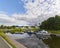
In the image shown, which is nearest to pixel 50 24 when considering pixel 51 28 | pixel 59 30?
pixel 51 28

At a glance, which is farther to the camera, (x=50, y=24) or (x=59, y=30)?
(x=50, y=24)

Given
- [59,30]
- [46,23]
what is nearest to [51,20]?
[46,23]

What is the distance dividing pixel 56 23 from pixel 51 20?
7.28 metres

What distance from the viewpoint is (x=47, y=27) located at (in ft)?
442

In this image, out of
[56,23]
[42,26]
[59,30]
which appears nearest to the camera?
[59,30]

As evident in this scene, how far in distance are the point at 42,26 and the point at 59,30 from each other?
2487 centimetres

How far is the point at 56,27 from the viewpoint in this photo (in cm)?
12350

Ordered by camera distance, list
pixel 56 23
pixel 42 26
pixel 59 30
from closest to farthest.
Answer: pixel 59 30, pixel 56 23, pixel 42 26

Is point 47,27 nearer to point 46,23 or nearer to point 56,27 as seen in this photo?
point 46,23

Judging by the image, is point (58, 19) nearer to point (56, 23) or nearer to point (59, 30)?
point (56, 23)

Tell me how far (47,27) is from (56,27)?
12075 mm

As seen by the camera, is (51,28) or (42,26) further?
(42,26)

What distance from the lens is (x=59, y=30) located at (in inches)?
4700

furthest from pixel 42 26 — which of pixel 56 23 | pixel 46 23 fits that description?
pixel 56 23
